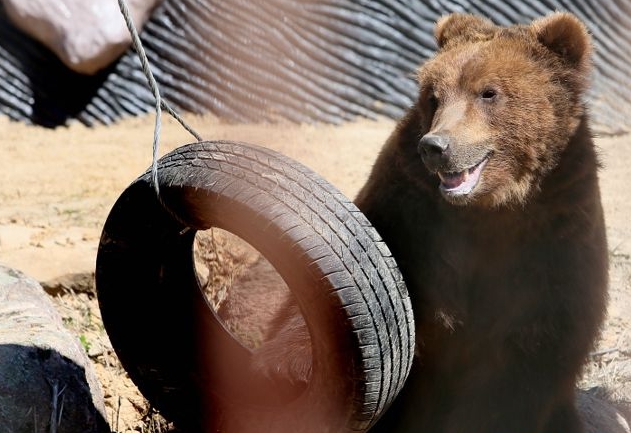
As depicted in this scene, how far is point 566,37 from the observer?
3814 millimetres

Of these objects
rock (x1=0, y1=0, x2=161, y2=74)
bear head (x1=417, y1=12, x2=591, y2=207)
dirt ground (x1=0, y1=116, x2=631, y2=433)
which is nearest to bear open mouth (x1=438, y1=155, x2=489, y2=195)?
bear head (x1=417, y1=12, x2=591, y2=207)

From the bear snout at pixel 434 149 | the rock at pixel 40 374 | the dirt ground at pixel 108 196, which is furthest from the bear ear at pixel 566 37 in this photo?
the rock at pixel 40 374

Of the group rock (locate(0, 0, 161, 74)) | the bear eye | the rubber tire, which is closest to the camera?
the rubber tire

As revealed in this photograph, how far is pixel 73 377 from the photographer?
3.93m

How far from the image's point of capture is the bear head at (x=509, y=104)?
367cm

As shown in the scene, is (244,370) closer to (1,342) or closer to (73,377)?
(73,377)

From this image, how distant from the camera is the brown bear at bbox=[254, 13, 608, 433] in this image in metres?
3.73

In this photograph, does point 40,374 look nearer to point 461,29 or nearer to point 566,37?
point 461,29

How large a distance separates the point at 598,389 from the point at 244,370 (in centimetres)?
218

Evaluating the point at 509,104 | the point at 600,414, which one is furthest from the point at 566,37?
the point at 600,414

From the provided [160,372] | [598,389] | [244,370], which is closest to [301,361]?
[244,370]

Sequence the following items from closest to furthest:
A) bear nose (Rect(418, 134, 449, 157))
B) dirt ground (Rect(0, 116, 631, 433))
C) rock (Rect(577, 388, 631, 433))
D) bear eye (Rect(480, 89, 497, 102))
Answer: bear nose (Rect(418, 134, 449, 157))
bear eye (Rect(480, 89, 497, 102))
rock (Rect(577, 388, 631, 433))
dirt ground (Rect(0, 116, 631, 433))

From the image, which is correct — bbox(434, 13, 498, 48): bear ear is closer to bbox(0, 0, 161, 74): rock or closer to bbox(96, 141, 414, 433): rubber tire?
bbox(96, 141, 414, 433): rubber tire

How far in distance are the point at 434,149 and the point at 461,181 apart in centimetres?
24
